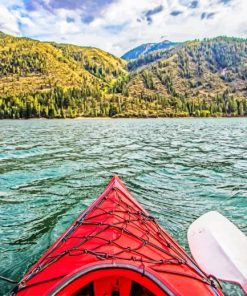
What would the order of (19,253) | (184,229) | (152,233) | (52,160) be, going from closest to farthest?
(152,233) < (19,253) < (184,229) < (52,160)

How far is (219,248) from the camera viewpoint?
7.04m

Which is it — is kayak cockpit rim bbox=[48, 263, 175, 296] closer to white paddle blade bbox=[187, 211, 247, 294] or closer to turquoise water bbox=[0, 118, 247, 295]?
white paddle blade bbox=[187, 211, 247, 294]

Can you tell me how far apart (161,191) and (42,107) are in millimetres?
148130

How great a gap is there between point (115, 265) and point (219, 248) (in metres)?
3.16

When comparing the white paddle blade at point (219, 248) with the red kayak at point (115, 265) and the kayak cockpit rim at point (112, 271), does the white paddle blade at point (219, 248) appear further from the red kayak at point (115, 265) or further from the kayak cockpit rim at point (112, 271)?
the kayak cockpit rim at point (112, 271)

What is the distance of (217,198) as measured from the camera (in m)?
13.8

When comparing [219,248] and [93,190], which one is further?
[93,190]

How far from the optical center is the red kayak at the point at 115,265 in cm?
475

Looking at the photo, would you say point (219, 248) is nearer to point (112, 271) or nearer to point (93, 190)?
point (112, 271)

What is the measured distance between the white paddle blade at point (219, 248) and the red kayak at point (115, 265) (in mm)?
436

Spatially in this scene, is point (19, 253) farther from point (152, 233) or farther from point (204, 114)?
point (204, 114)

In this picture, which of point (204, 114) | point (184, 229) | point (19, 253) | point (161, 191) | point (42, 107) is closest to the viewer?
point (19, 253)

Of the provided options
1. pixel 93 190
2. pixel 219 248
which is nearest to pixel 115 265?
pixel 219 248

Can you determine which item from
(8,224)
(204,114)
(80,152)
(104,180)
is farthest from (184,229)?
(204,114)
